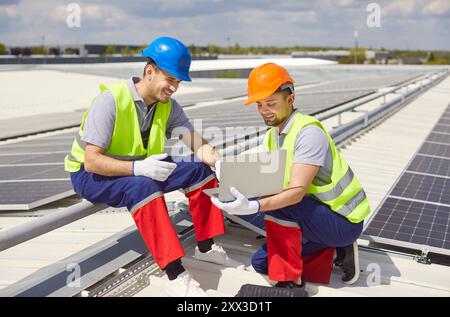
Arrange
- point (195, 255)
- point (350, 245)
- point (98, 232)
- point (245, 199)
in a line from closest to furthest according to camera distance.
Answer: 1. point (245, 199)
2. point (350, 245)
3. point (195, 255)
4. point (98, 232)

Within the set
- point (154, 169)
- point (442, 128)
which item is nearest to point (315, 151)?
point (154, 169)

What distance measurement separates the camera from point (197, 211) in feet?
13.7

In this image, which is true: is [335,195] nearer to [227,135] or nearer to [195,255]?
[195,255]

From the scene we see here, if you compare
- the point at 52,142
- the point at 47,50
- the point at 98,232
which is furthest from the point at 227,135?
the point at 47,50

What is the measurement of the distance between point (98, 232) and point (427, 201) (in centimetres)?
353

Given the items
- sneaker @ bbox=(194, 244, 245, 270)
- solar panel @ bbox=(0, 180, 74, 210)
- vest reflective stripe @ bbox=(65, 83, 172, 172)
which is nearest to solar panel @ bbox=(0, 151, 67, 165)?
solar panel @ bbox=(0, 180, 74, 210)

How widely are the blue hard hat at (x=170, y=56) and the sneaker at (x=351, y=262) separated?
71.5 inches

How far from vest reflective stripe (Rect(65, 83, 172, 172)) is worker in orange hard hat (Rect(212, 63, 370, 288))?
0.94 metres

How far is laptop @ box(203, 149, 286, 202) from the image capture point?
11.4 ft

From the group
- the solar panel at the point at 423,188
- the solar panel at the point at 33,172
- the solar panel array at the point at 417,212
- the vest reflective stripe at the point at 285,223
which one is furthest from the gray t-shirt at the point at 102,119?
the solar panel at the point at 423,188

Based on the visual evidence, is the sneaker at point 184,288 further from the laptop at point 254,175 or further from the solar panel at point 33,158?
the solar panel at point 33,158

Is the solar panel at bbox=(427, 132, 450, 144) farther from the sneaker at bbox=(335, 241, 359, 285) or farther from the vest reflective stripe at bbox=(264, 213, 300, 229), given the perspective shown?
the vest reflective stripe at bbox=(264, 213, 300, 229)

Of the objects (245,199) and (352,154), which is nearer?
(245,199)
